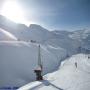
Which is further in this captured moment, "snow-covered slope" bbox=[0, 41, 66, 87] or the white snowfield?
Result: "snow-covered slope" bbox=[0, 41, 66, 87]

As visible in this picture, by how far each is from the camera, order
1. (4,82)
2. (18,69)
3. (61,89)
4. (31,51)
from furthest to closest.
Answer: (31,51), (18,69), (4,82), (61,89)

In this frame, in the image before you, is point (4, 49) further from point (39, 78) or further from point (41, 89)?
point (41, 89)

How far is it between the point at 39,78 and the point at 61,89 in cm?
741

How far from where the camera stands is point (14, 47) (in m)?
38.8

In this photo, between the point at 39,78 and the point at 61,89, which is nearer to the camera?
the point at 61,89

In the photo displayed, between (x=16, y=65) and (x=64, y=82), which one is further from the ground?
(x=16, y=65)

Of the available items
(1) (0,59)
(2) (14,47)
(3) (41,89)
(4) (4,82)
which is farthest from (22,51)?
(3) (41,89)

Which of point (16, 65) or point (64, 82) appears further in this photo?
point (16, 65)

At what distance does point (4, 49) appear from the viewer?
36.2 metres

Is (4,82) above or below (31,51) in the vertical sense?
below

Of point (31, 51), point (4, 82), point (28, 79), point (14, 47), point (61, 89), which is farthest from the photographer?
point (31, 51)

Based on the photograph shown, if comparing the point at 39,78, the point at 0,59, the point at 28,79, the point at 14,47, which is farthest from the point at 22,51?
the point at 39,78

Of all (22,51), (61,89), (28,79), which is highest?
(22,51)

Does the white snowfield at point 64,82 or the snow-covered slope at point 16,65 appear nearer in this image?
the white snowfield at point 64,82
